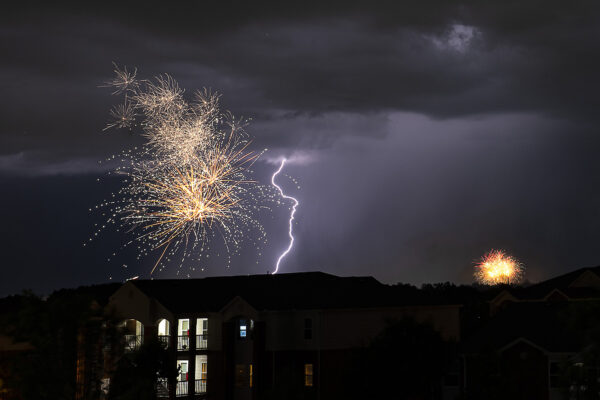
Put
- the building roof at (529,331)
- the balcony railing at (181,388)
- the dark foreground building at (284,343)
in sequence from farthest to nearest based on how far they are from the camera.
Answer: the balcony railing at (181,388) < the building roof at (529,331) < the dark foreground building at (284,343)

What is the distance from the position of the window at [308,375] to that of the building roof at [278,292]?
4.01 m

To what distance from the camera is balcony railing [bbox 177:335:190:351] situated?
198 feet

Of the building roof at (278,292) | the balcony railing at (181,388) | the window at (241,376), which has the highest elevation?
the building roof at (278,292)

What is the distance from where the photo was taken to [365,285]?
209 ft

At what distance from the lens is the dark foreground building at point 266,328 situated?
56.2 m

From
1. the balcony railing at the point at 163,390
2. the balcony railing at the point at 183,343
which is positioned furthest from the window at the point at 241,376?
the balcony railing at the point at 163,390

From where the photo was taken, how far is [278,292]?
62.5 m

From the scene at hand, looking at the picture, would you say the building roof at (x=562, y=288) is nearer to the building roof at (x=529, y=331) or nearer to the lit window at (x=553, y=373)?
the building roof at (x=529, y=331)

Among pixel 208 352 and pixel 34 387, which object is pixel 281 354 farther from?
pixel 34 387

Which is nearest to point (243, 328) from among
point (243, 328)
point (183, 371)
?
point (243, 328)

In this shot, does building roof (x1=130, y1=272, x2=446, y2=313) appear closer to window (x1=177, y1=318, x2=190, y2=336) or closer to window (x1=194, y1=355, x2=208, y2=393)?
window (x1=177, y1=318, x2=190, y2=336)

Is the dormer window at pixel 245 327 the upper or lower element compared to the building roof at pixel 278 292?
lower

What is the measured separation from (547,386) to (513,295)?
32139mm

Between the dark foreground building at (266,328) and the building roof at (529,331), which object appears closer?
the building roof at (529,331)
